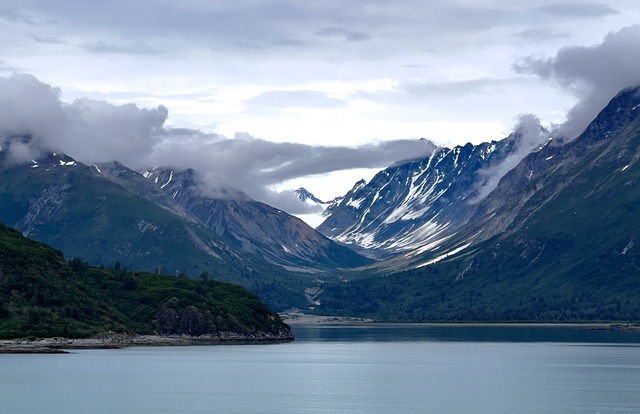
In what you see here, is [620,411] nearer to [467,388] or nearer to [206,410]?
[467,388]

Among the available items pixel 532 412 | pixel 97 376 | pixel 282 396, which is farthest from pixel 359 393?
pixel 97 376

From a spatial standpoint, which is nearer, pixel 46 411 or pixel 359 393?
pixel 46 411

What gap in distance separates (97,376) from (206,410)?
180 ft

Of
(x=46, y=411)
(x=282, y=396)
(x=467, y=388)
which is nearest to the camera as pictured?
(x=46, y=411)

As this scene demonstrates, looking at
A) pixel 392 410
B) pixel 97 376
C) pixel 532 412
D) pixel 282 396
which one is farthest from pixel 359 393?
pixel 97 376

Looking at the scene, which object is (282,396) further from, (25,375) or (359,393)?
(25,375)

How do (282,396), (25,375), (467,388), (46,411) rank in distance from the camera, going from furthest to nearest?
(25,375)
(467,388)
(282,396)
(46,411)

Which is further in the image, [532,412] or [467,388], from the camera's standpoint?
[467,388]

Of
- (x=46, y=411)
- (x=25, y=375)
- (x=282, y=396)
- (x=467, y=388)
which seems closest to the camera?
(x=46, y=411)

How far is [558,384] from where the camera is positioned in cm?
18812

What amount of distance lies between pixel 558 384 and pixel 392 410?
51769mm

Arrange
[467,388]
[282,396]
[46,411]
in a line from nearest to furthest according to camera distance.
A: [46,411], [282,396], [467,388]

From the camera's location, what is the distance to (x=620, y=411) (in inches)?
5733

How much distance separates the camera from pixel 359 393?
565 feet
